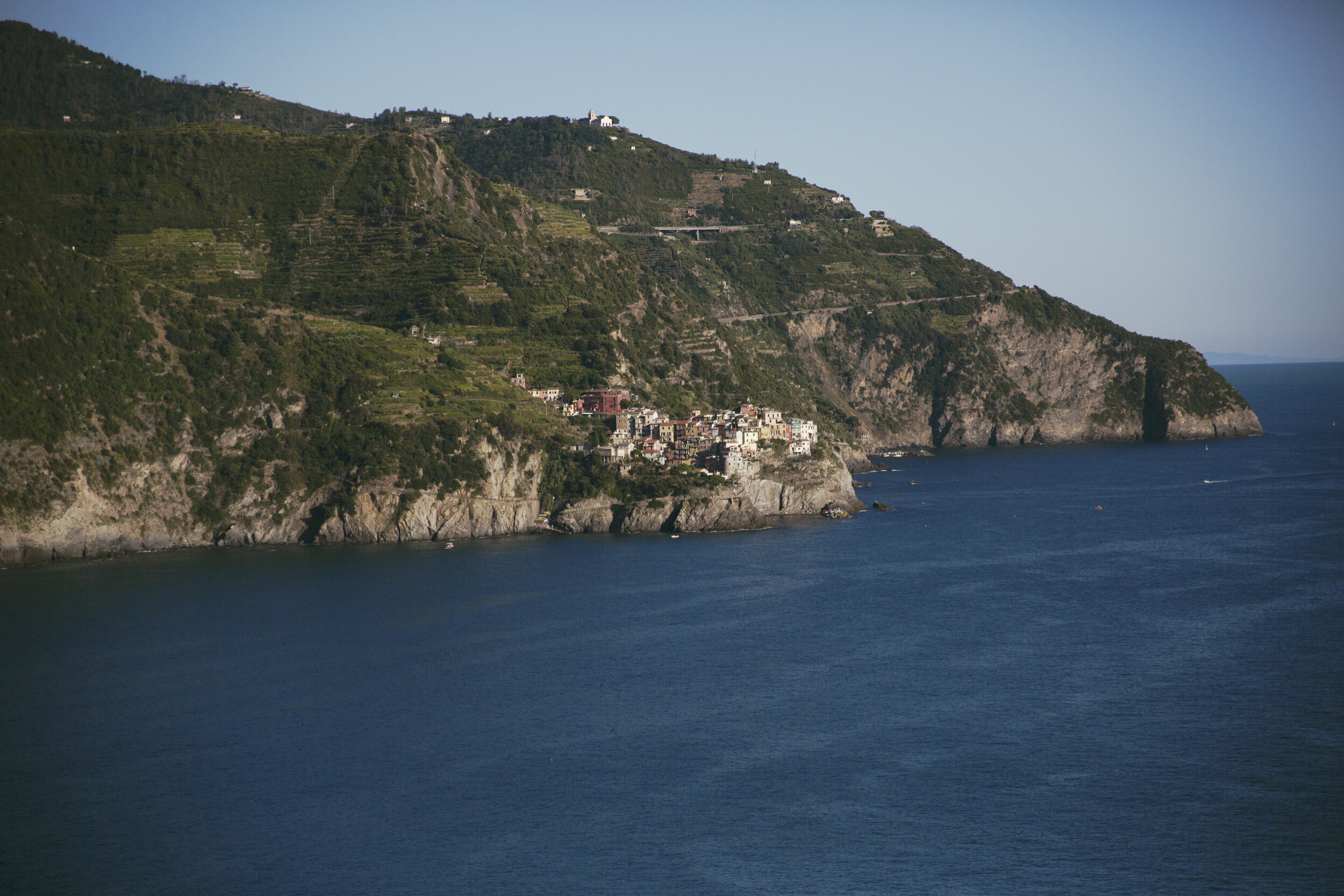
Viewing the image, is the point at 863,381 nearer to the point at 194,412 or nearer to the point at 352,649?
the point at 194,412

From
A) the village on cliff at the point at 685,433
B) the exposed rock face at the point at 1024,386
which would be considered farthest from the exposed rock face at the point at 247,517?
the exposed rock face at the point at 1024,386

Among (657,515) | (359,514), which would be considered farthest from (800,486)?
(359,514)

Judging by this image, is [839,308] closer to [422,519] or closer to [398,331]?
[398,331]

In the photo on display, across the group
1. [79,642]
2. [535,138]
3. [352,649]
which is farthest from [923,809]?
[535,138]

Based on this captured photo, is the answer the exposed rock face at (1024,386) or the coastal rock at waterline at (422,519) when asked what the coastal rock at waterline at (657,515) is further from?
the exposed rock face at (1024,386)

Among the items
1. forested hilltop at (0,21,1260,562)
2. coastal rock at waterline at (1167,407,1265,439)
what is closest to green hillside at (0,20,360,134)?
forested hilltop at (0,21,1260,562)
